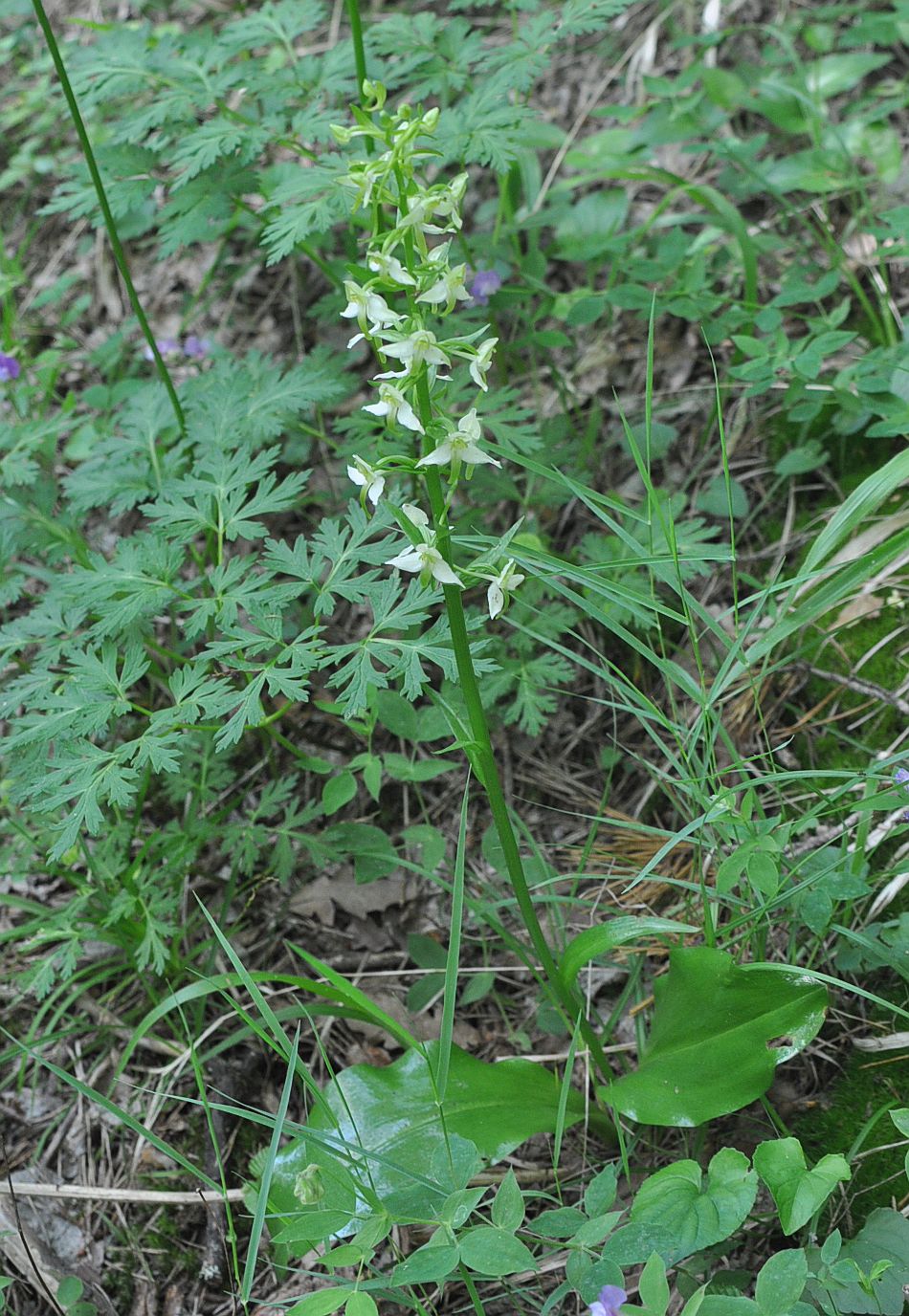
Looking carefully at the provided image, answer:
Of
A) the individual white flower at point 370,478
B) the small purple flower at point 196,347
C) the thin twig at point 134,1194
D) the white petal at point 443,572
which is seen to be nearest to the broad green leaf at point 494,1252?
the thin twig at point 134,1194

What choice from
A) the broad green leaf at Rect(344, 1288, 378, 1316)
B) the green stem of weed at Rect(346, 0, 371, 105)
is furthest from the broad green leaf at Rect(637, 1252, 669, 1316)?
the green stem of weed at Rect(346, 0, 371, 105)

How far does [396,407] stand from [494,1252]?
1.15 metres

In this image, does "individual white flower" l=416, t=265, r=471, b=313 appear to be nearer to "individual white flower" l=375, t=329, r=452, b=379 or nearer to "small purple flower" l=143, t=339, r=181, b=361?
"individual white flower" l=375, t=329, r=452, b=379

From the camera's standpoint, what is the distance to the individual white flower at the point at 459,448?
1447 millimetres

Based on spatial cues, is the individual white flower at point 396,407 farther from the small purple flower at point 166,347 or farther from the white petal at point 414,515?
the small purple flower at point 166,347

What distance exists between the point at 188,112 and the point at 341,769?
159cm

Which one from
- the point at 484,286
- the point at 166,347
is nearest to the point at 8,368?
the point at 166,347

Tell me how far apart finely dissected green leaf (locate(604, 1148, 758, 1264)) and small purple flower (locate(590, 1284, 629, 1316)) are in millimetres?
71

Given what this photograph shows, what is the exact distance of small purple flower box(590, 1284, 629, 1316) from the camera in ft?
4.28

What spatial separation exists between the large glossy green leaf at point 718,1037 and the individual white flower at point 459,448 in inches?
34.2

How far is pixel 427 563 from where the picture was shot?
1474mm

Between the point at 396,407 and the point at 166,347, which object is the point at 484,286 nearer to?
the point at 166,347

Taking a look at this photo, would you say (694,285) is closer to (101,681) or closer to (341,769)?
(341,769)

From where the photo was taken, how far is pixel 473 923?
229 cm
